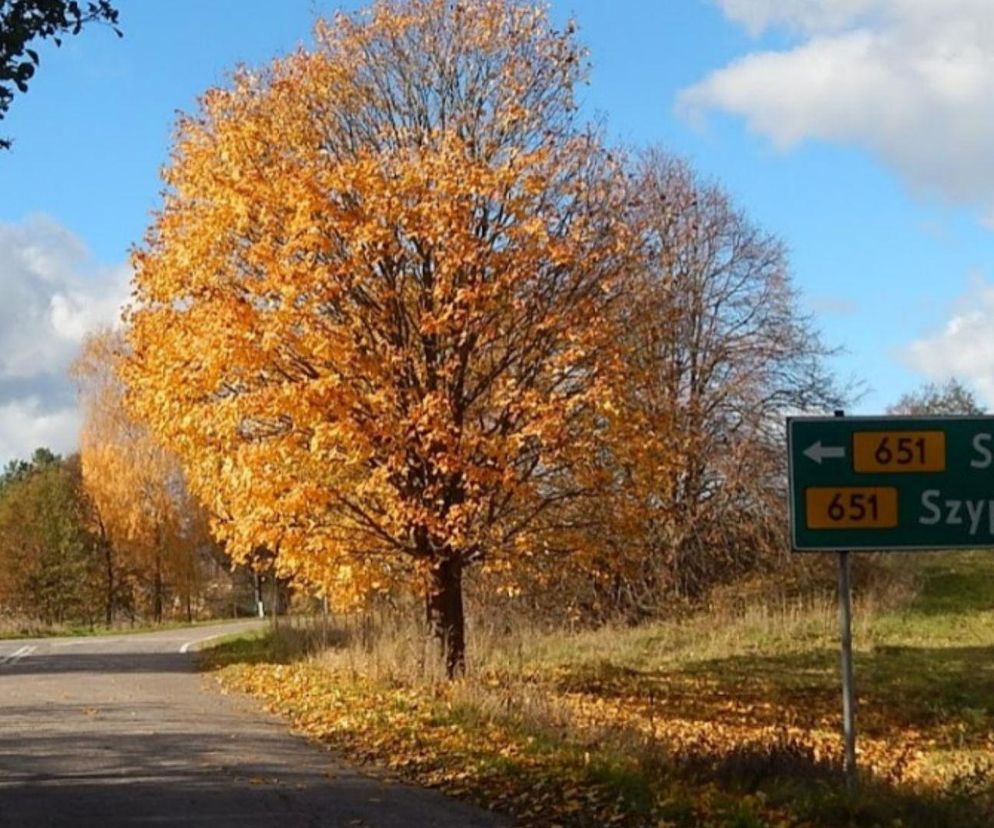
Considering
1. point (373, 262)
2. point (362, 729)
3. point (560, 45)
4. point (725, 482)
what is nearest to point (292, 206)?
point (373, 262)

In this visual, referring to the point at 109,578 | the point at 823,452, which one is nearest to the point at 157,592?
the point at 109,578

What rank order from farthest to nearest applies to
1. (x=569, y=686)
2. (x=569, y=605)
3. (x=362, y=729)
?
(x=569, y=605) → (x=569, y=686) → (x=362, y=729)

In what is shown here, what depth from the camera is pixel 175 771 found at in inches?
515

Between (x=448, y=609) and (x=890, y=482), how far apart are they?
12.1 m

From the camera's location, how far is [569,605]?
33.6 m

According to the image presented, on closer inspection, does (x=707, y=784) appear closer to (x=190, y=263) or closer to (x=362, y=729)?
(x=362, y=729)

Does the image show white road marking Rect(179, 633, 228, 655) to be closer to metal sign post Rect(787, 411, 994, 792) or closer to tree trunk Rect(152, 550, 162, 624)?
tree trunk Rect(152, 550, 162, 624)

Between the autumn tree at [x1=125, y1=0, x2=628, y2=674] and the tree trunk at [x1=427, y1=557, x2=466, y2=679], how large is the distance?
1.9 inches

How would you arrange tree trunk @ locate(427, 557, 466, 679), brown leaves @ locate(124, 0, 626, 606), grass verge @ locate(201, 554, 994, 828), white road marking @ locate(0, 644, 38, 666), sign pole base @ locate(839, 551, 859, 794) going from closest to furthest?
1. sign pole base @ locate(839, 551, 859, 794)
2. grass verge @ locate(201, 554, 994, 828)
3. brown leaves @ locate(124, 0, 626, 606)
4. tree trunk @ locate(427, 557, 466, 679)
5. white road marking @ locate(0, 644, 38, 666)

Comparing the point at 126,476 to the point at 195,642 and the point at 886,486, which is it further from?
the point at 886,486

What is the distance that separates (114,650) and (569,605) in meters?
12.4

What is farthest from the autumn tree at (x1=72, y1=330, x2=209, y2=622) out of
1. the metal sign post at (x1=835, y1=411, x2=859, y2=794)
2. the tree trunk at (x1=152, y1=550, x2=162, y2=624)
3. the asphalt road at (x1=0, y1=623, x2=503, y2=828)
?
the metal sign post at (x1=835, y1=411, x2=859, y2=794)

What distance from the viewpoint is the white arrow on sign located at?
982cm

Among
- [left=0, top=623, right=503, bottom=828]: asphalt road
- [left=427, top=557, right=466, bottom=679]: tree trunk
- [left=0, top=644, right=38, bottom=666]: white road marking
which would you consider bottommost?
[left=0, top=644, right=38, bottom=666]: white road marking
